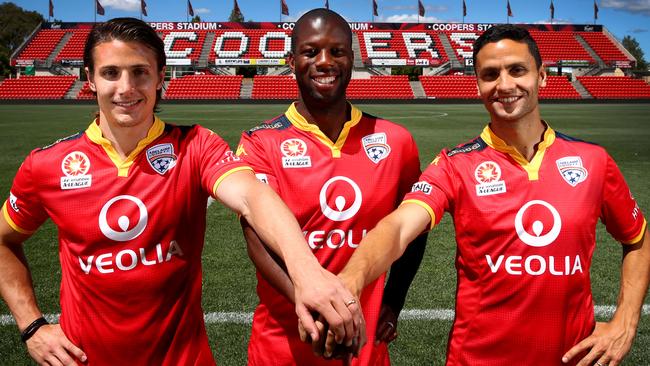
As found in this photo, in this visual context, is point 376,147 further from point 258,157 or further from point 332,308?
point 332,308

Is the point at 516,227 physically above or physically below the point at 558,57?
above

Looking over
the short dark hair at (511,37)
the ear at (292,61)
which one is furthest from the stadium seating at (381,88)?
the short dark hair at (511,37)

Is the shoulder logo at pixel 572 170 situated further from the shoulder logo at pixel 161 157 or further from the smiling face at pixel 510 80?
the shoulder logo at pixel 161 157

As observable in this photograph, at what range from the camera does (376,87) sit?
42.3 m

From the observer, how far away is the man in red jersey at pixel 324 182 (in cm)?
222

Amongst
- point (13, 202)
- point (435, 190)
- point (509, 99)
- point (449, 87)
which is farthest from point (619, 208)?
point (449, 87)

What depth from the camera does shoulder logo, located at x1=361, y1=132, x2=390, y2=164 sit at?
7.63 ft

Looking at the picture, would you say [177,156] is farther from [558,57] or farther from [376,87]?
[558,57]

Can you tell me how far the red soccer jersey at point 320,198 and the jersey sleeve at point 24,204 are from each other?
0.83 meters

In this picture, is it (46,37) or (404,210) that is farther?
(46,37)

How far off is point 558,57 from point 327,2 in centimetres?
2375

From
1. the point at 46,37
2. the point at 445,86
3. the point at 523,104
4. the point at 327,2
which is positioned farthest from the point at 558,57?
the point at 523,104

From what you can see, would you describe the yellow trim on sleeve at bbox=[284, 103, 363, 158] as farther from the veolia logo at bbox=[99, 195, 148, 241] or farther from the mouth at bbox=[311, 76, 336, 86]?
the veolia logo at bbox=[99, 195, 148, 241]

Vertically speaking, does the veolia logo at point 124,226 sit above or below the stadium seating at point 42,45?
above
